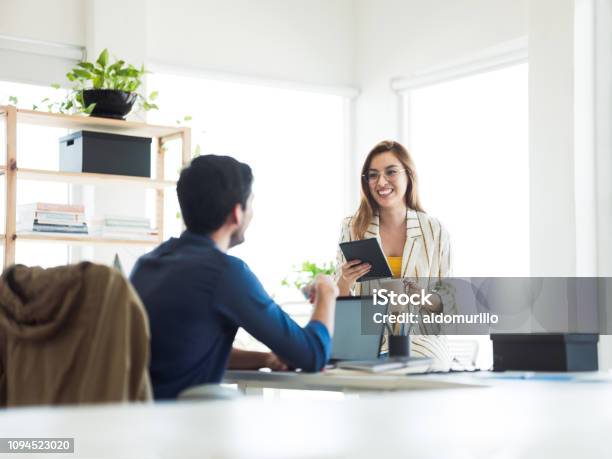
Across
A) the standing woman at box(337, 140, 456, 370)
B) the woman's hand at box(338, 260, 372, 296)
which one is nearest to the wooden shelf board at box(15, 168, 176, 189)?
the standing woman at box(337, 140, 456, 370)

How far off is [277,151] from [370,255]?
3277 millimetres

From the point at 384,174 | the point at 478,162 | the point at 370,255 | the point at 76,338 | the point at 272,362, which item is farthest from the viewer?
the point at 478,162

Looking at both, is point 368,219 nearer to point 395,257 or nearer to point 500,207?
point 395,257

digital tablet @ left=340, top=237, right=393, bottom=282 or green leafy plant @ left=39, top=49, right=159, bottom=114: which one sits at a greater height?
green leafy plant @ left=39, top=49, right=159, bottom=114

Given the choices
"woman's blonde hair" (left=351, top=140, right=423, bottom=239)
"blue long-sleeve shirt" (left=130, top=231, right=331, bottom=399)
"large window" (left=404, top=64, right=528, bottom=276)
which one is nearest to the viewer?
"blue long-sleeve shirt" (left=130, top=231, right=331, bottom=399)

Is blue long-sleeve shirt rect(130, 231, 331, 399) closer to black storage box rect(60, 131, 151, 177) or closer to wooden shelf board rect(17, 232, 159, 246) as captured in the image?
wooden shelf board rect(17, 232, 159, 246)

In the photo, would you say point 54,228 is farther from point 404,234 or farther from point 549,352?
point 549,352

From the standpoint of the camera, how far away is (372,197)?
3.60 metres

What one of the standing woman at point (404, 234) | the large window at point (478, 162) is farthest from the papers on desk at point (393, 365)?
the large window at point (478, 162)

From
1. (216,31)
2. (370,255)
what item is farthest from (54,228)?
(370,255)

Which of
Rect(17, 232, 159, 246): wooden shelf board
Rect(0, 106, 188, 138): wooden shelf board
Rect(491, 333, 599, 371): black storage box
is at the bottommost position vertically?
Rect(491, 333, 599, 371): black storage box

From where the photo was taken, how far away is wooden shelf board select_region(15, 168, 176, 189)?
459 cm

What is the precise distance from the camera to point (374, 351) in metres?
2.71

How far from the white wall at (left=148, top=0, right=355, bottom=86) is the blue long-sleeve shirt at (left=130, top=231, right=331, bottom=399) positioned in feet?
11.9
